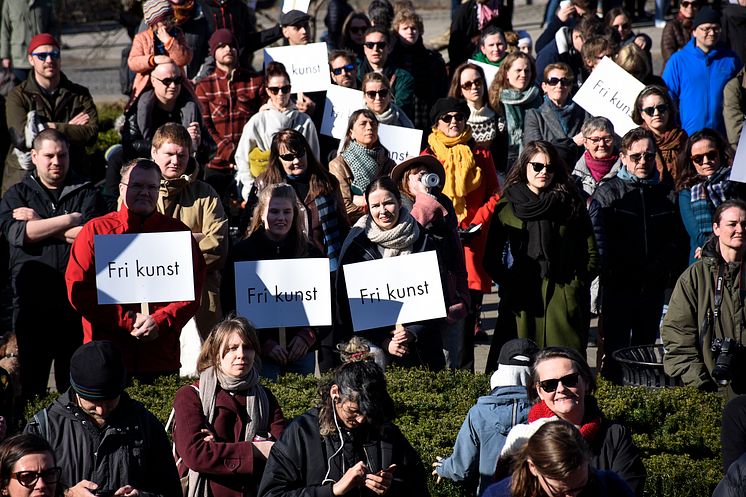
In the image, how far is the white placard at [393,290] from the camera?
8.83 m

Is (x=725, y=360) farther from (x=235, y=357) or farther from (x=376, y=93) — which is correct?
(x=376, y=93)

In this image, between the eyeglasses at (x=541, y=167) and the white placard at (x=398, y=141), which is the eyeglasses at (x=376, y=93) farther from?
the eyeglasses at (x=541, y=167)

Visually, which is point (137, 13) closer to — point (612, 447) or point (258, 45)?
point (258, 45)

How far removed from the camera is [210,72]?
12.8 metres

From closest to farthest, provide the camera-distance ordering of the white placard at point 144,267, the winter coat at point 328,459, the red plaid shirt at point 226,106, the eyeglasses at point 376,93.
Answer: the winter coat at point 328,459 → the white placard at point 144,267 → the eyeglasses at point 376,93 → the red plaid shirt at point 226,106

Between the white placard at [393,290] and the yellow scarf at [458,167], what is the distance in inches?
76.7

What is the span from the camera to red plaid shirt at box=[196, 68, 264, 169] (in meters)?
12.0

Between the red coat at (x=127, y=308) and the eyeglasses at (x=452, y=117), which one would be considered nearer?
the red coat at (x=127, y=308)

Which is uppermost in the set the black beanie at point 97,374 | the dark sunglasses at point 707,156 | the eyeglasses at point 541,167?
the eyeglasses at point 541,167

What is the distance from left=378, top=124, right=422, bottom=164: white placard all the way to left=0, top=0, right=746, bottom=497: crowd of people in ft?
0.21

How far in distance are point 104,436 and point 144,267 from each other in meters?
2.14

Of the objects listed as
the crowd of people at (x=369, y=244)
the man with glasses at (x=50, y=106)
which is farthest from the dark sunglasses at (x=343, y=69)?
the man with glasses at (x=50, y=106)

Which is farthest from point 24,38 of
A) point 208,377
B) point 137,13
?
point 208,377

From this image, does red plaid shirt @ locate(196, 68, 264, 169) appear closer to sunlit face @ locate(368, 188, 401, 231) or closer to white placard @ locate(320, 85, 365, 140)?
white placard @ locate(320, 85, 365, 140)
